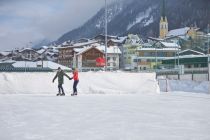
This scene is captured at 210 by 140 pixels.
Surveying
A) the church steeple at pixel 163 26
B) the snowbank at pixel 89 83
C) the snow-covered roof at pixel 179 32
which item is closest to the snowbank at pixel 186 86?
the snowbank at pixel 89 83

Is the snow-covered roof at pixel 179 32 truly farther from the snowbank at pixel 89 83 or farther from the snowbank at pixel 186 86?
the snowbank at pixel 89 83

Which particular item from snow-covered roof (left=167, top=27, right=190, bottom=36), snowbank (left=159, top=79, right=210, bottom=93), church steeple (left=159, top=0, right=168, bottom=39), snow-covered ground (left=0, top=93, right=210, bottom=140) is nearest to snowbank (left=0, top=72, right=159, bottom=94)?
snowbank (left=159, top=79, right=210, bottom=93)

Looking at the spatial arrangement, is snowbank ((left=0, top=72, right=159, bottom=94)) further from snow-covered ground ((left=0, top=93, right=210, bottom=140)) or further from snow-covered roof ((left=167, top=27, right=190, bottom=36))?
snow-covered roof ((left=167, top=27, right=190, bottom=36))

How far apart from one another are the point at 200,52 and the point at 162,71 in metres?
56.7

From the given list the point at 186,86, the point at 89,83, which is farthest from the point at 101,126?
the point at 186,86

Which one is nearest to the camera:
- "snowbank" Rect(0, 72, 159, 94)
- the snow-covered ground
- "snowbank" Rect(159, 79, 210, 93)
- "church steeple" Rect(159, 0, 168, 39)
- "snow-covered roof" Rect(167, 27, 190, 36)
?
the snow-covered ground

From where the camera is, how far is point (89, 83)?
2162cm

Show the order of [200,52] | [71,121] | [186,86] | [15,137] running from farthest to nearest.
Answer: [200,52] → [186,86] → [71,121] → [15,137]

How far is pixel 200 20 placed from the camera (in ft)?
557

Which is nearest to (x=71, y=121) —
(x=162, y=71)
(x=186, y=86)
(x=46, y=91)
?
(x=46, y=91)

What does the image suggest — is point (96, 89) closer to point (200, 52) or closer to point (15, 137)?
point (15, 137)

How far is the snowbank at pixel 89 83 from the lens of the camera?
810 inches

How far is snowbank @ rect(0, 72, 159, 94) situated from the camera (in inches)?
810

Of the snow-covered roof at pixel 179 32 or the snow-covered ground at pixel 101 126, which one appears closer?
the snow-covered ground at pixel 101 126
